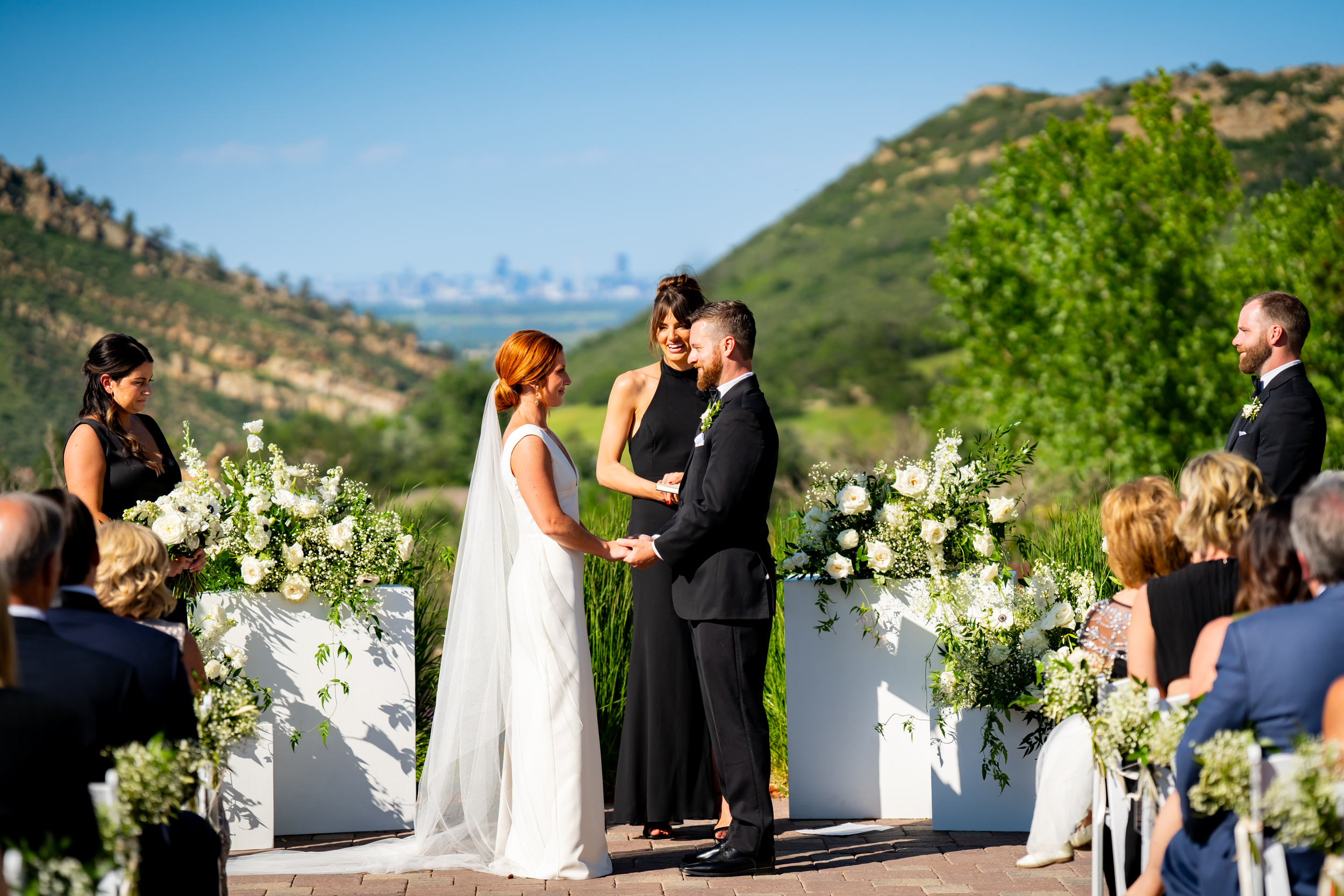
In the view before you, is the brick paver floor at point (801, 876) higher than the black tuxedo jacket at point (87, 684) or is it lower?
lower

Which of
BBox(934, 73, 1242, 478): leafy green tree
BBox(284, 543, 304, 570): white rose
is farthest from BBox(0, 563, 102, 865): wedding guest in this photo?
BBox(934, 73, 1242, 478): leafy green tree

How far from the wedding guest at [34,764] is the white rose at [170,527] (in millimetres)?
2162

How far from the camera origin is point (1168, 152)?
44.7 feet

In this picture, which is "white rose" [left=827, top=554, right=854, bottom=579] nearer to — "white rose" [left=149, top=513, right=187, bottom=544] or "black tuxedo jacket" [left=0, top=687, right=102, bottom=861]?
"white rose" [left=149, top=513, right=187, bottom=544]

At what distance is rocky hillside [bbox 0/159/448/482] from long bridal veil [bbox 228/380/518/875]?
34.2m

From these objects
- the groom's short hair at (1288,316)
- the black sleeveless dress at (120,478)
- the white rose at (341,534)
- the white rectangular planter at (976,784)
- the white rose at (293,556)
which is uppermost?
the groom's short hair at (1288,316)

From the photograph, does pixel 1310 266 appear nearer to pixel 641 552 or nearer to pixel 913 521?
pixel 913 521

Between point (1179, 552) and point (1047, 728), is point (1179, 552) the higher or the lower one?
the higher one

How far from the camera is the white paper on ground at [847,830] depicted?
15.8 ft

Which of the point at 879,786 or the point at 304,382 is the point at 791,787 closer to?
the point at 879,786

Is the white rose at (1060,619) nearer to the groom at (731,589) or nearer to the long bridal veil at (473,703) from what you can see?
the groom at (731,589)

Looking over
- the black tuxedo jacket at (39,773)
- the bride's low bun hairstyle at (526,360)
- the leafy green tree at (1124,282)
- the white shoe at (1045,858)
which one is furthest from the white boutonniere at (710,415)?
the leafy green tree at (1124,282)

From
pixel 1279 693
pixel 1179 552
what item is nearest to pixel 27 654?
pixel 1279 693

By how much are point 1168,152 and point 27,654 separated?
13892 mm
